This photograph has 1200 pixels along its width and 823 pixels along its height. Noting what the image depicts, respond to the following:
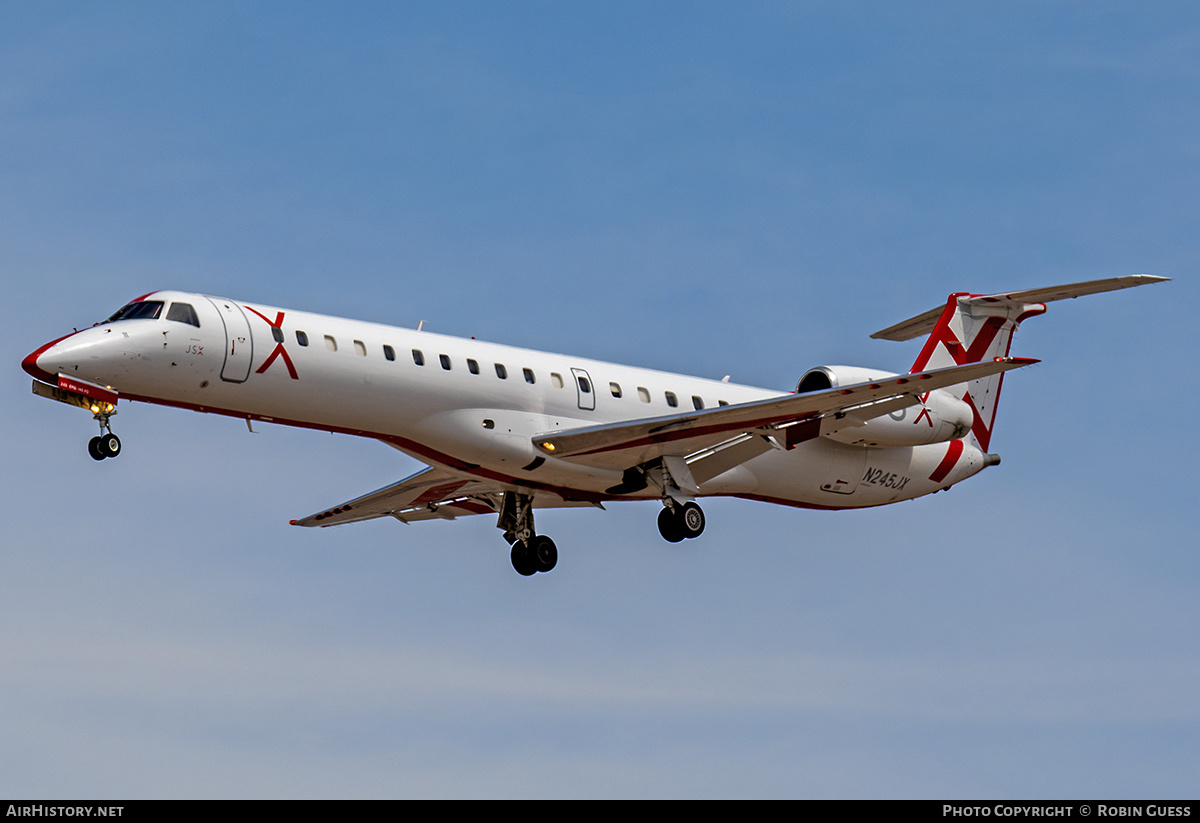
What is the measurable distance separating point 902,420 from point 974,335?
134 inches

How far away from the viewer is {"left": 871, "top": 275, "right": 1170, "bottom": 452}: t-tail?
Answer: 32.2 meters

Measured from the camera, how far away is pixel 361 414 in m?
25.2

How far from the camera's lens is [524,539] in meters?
29.1

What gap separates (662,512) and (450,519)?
534 centimetres

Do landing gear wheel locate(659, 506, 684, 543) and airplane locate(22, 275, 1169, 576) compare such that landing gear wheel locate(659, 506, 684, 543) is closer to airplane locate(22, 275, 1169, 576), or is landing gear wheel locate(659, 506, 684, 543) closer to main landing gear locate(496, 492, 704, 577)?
airplane locate(22, 275, 1169, 576)

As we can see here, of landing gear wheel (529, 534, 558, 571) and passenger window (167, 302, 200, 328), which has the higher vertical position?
passenger window (167, 302, 200, 328)

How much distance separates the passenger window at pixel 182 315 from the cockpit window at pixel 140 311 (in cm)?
18

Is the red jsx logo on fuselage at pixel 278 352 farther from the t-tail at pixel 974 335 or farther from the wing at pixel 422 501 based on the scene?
the t-tail at pixel 974 335

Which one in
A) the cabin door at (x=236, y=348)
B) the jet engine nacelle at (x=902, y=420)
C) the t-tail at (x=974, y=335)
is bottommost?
the cabin door at (x=236, y=348)

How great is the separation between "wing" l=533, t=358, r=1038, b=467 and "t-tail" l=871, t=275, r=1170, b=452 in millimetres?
4939

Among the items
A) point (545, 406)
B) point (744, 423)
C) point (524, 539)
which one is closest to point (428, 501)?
point (524, 539)

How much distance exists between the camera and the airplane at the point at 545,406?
24.0 meters

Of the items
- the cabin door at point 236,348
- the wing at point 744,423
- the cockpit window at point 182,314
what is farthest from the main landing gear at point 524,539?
the cockpit window at point 182,314

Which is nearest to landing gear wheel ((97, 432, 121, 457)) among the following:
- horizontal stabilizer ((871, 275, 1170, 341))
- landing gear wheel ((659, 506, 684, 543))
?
landing gear wheel ((659, 506, 684, 543))
